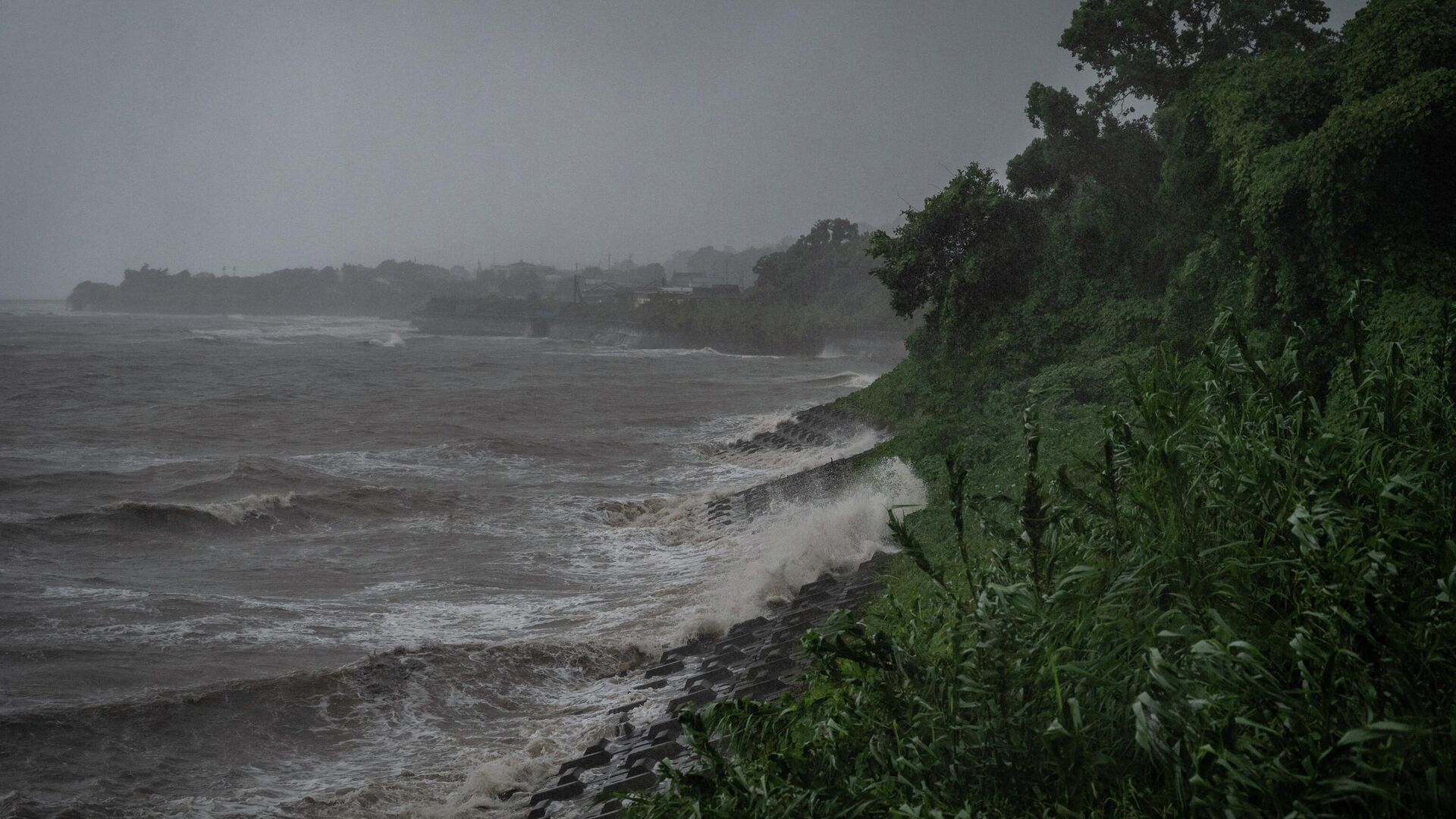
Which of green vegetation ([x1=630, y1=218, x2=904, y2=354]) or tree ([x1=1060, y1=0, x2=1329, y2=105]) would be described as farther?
green vegetation ([x1=630, y1=218, x2=904, y2=354])

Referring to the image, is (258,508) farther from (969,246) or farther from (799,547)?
(969,246)

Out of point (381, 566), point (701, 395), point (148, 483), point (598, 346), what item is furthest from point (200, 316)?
point (381, 566)

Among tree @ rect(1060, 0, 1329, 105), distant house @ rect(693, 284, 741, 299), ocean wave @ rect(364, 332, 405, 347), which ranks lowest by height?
ocean wave @ rect(364, 332, 405, 347)

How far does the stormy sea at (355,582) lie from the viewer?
32.1 feet

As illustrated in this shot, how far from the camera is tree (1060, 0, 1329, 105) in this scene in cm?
2141

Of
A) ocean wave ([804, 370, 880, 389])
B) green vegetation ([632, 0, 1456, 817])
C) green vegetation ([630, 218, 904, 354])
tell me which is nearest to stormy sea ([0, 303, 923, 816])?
green vegetation ([632, 0, 1456, 817])

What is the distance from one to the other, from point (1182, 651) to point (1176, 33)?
21.7m

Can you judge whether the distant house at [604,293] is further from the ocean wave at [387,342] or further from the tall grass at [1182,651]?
the tall grass at [1182,651]

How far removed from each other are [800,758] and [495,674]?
7.46 meters

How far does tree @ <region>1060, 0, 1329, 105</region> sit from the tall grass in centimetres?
1834

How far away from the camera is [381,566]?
16875mm

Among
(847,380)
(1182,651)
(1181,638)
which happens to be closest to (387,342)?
(847,380)

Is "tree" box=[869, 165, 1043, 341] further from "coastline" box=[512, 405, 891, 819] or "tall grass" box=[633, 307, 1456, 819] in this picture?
"tall grass" box=[633, 307, 1456, 819]

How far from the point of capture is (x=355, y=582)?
52.2 ft
